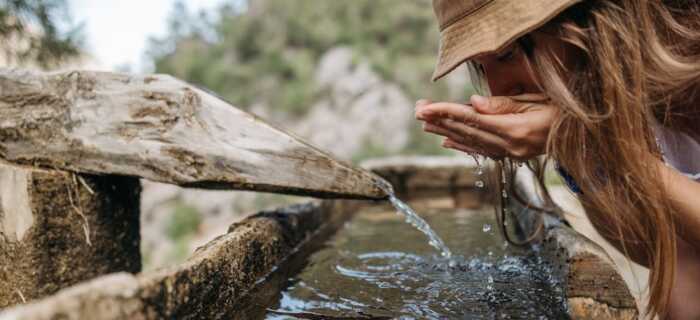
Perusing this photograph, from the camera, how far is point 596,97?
1.34 m

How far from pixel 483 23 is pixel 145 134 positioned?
4.30 ft

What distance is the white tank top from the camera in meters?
1.67

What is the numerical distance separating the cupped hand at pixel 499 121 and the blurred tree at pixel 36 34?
540 centimetres

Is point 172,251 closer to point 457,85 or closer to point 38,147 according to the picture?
point 457,85

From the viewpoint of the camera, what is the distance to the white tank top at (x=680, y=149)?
5.46 feet

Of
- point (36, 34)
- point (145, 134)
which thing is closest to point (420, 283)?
point (145, 134)

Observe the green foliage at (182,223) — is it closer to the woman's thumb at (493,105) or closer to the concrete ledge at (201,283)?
the concrete ledge at (201,283)

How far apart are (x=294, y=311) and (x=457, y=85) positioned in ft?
36.8

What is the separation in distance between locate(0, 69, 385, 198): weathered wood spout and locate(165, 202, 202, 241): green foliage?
8933mm

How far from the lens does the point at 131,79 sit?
2.13 meters

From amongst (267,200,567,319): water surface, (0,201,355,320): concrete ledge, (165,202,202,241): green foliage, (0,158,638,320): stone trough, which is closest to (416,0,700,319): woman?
(0,158,638,320): stone trough

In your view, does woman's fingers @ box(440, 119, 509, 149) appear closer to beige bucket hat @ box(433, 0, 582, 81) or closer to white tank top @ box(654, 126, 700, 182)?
beige bucket hat @ box(433, 0, 582, 81)

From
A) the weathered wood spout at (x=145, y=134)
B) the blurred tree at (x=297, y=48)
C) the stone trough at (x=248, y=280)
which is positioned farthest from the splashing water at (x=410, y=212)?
the blurred tree at (x=297, y=48)

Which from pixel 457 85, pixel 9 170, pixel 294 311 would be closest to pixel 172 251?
pixel 457 85
